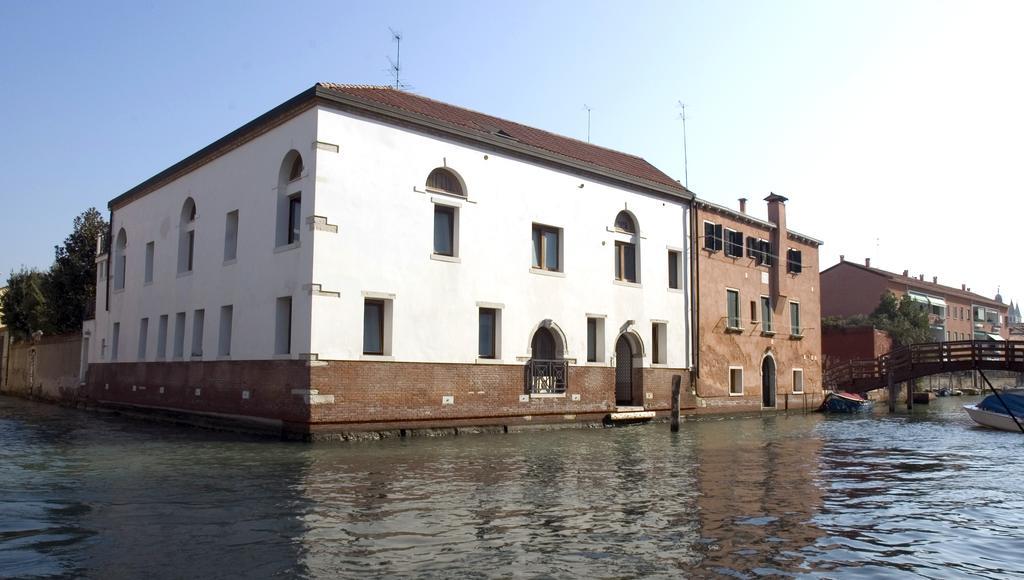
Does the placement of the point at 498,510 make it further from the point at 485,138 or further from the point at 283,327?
the point at 485,138

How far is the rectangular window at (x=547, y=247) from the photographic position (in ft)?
76.6

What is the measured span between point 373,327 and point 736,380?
54.7ft

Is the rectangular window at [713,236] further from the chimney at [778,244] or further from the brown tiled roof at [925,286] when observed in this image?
the brown tiled roof at [925,286]

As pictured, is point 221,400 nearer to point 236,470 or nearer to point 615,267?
point 236,470

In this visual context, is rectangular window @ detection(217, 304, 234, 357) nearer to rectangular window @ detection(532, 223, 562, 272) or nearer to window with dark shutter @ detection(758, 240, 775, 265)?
rectangular window @ detection(532, 223, 562, 272)

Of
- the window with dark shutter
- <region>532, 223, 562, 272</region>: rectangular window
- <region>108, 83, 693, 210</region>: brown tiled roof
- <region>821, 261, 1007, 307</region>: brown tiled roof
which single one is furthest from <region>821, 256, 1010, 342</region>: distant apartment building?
<region>532, 223, 562, 272</region>: rectangular window

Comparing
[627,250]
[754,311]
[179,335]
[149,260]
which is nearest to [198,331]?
[179,335]

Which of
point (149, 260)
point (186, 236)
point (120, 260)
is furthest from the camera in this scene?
point (120, 260)

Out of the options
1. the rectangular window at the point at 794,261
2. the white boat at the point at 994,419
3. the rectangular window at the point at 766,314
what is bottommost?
the white boat at the point at 994,419

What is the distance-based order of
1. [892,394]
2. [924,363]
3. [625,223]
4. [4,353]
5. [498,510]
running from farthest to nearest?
1. [4,353]
2. [892,394]
3. [924,363]
4. [625,223]
5. [498,510]

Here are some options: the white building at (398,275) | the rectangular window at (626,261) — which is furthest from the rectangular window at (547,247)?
the rectangular window at (626,261)

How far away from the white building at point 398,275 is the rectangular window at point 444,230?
1.9 inches

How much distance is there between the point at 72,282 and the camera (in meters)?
38.8

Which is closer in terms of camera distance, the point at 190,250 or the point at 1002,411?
the point at 1002,411
